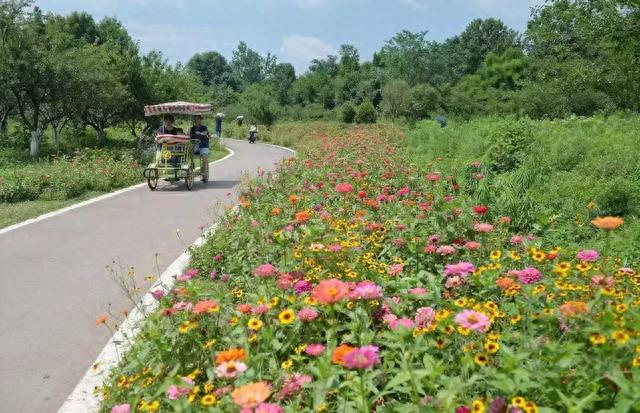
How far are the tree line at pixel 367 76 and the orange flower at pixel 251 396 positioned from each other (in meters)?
8.48

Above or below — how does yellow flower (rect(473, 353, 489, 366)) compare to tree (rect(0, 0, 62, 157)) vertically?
below

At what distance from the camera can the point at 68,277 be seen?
229 inches

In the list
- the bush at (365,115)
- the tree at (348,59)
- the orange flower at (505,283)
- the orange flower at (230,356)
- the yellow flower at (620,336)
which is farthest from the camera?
the tree at (348,59)

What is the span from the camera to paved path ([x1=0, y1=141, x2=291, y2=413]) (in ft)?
12.3

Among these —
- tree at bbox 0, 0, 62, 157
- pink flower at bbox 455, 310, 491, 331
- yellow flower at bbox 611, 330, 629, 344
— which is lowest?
pink flower at bbox 455, 310, 491, 331

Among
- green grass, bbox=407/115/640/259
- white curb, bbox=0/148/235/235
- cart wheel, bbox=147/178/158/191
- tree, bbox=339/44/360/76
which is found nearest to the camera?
green grass, bbox=407/115/640/259

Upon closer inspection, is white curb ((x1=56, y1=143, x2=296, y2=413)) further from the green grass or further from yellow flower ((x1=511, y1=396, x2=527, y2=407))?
the green grass

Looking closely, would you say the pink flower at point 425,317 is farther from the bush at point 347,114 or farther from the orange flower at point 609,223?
the bush at point 347,114

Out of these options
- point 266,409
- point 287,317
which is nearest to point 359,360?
point 266,409

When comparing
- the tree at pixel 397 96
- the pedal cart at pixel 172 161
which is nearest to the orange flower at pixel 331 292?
the pedal cart at pixel 172 161

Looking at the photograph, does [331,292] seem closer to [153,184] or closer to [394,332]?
[394,332]

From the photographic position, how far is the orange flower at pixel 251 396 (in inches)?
70.0

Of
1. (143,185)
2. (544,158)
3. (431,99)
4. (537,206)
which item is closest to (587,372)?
(537,206)

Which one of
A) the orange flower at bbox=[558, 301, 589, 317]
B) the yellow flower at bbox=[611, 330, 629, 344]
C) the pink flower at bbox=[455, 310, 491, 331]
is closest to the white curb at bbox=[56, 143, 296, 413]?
the pink flower at bbox=[455, 310, 491, 331]
